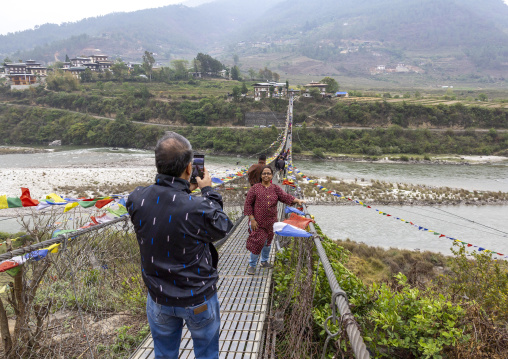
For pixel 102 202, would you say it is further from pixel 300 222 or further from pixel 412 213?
pixel 412 213

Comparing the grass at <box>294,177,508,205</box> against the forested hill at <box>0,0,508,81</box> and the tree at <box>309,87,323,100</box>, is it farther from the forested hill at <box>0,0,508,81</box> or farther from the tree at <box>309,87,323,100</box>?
the forested hill at <box>0,0,508,81</box>

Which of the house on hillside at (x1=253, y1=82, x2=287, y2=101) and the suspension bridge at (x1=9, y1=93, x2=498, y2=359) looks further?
the house on hillside at (x1=253, y1=82, x2=287, y2=101)

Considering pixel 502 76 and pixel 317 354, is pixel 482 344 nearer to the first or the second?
pixel 317 354

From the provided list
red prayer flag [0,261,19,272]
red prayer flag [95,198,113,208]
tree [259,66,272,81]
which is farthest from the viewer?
tree [259,66,272,81]

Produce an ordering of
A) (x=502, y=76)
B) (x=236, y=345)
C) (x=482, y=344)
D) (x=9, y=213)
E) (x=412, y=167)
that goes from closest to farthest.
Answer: (x=482, y=344)
(x=236, y=345)
(x=9, y=213)
(x=412, y=167)
(x=502, y=76)

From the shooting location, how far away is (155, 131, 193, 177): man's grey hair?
1.30 meters

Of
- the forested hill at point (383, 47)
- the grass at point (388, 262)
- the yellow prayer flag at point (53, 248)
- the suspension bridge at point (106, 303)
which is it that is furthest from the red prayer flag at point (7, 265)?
the forested hill at point (383, 47)

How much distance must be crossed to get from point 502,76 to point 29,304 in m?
153

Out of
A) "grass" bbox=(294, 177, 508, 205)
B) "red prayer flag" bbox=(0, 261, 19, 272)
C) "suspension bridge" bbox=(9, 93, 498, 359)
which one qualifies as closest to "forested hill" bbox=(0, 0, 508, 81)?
"grass" bbox=(294, 177, 508, 205)

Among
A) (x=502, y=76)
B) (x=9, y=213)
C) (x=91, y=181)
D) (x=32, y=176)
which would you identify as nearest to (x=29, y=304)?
(x=9, y=213)

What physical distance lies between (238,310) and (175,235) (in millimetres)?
1597

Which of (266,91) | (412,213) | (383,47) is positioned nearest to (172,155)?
(412,213)

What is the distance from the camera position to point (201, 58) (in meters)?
64.0

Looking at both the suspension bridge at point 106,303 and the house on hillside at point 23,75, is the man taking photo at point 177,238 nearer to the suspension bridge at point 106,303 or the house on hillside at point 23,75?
the suspension bridge at point 106,303
